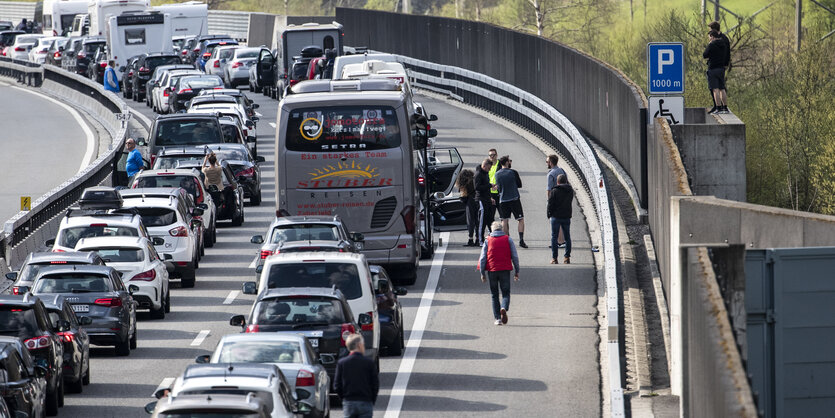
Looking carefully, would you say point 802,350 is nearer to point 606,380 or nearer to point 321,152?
point 606,380

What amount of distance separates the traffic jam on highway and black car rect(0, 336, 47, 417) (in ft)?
0.07

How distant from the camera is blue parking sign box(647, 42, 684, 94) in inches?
995

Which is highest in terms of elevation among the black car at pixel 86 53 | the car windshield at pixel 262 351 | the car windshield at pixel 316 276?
the black car at pixel 86 53

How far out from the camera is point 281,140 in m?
26.7

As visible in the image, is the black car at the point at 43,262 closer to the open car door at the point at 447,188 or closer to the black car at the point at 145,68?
the open car door at the point at 447,188

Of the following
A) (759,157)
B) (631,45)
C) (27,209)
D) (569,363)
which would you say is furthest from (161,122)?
(631,45)

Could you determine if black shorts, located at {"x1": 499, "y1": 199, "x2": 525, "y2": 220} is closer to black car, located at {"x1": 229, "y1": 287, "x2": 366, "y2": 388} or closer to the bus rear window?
the bus rear window

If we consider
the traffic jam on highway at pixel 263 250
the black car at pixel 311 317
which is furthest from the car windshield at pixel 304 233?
the black car at pixel 311 317

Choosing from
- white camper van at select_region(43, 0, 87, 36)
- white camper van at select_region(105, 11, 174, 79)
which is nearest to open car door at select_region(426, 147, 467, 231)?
white camper van at select_region(105, 11, 174, 79)

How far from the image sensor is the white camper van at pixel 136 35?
6544 centimetres

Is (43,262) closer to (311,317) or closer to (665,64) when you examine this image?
(311,317)

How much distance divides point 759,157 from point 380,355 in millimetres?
25579

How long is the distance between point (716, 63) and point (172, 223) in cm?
963

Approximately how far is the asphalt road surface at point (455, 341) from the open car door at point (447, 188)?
395 millimetres
